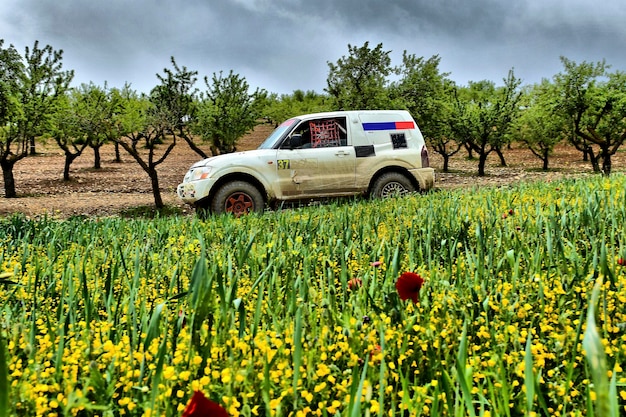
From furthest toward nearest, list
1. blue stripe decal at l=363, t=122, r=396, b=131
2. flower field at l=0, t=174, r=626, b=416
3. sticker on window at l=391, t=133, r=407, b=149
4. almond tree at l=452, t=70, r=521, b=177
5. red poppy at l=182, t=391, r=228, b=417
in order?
almond tree at l=452, t=70, r=521, b=177, sticker on window at l=391, t=133, r=407, b=149, blue stripe decal at l=363, t=122, r=396, b=131, flower field at l=0, t=174, r=626, b=416, red poppy at l=182, t=391, r=228, b=417

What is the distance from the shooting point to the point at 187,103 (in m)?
17.4

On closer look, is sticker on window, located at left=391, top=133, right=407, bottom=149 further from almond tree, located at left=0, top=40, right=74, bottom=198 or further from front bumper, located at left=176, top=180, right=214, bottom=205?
almond tree, located at left=0, top=40, right=74, bottom=198

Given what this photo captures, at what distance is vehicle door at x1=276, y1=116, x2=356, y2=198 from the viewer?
30.0ft

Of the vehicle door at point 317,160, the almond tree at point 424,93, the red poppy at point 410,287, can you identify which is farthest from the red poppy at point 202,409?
the almond tree at point 424,93

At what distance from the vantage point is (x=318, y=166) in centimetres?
927

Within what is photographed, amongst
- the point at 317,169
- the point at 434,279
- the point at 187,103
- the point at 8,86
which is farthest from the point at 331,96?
the point at 434,279

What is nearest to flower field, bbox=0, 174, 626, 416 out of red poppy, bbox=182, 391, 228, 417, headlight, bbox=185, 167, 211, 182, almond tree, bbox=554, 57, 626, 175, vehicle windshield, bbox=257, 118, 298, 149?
red poppy, bbox=182, 391, 228, 417

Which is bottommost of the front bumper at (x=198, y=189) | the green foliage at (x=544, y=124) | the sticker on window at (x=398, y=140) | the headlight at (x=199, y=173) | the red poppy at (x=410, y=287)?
the red poppy at (x=410, y=287)

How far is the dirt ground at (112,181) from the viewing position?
54.9 feet

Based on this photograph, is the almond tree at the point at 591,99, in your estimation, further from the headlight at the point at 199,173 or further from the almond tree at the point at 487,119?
the headlight at the point at 199,173

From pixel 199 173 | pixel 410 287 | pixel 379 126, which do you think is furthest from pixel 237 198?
pixel 410 287

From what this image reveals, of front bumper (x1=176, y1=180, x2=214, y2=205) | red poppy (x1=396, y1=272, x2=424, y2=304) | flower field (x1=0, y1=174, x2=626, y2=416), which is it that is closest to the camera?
flower field (x1=0, y1=174, x2=626, y2=416)

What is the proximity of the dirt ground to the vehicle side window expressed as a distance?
477 centimetres

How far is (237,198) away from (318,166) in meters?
1.79
